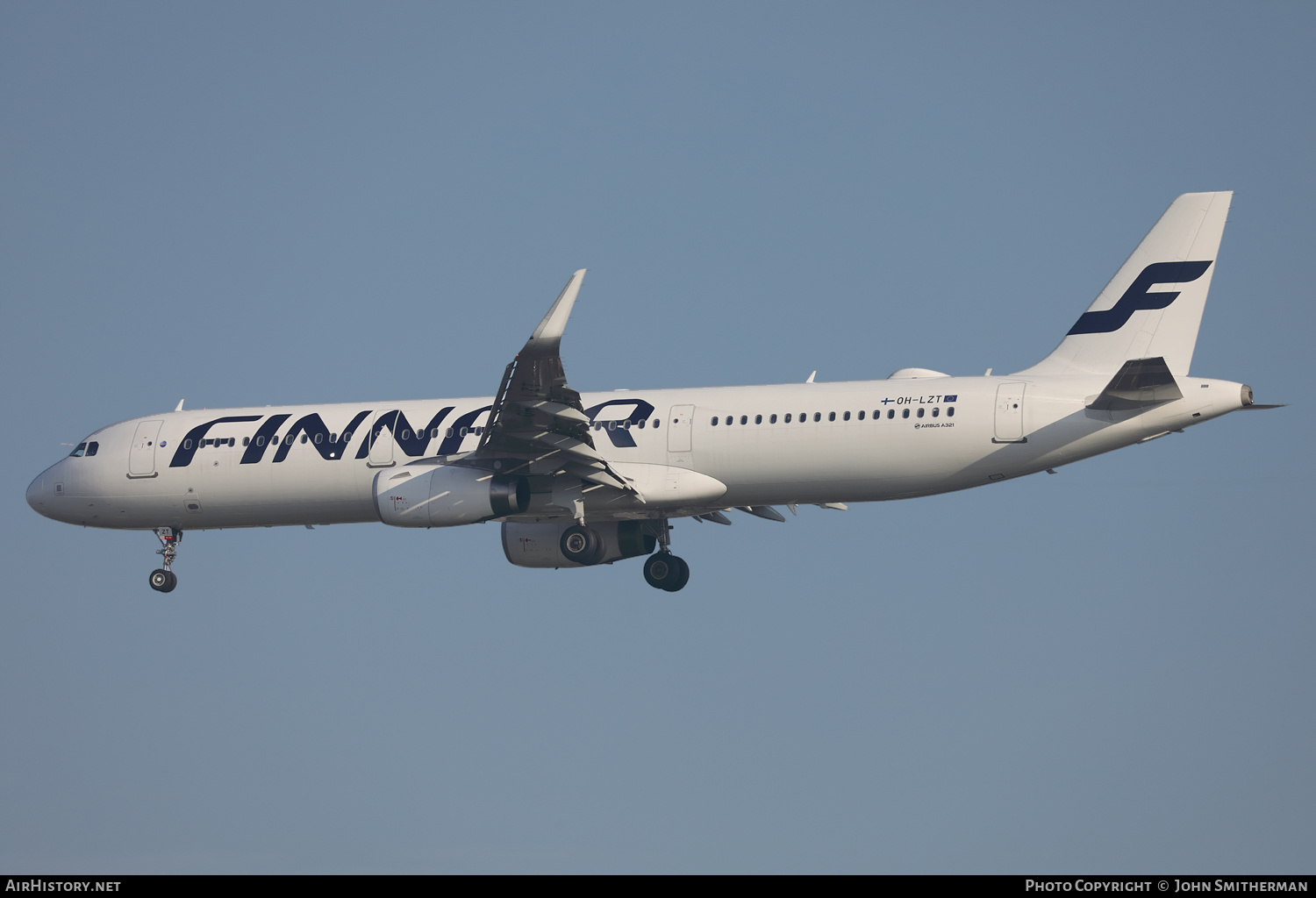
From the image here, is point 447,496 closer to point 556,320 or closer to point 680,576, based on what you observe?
point 556,320

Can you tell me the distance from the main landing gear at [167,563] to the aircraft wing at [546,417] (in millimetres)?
9909

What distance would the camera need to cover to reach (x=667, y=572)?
36.4 m

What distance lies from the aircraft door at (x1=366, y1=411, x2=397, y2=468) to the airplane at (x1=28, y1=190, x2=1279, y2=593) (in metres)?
0.04

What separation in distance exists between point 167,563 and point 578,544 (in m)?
10.6

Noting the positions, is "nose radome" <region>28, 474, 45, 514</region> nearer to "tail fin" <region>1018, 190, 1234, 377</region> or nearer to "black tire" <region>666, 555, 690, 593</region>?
"black tire" <region>666, 555, 690, 593</region>

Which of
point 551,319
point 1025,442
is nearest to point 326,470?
point 551,319

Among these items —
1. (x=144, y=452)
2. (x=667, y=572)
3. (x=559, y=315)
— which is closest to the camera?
(x=559, y=315)

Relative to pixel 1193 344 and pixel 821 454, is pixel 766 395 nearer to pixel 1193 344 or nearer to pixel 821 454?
pixel 821 454

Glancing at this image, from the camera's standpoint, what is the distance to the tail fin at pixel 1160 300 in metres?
31.2

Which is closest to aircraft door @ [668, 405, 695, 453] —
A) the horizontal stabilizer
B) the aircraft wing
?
the aircraft wing

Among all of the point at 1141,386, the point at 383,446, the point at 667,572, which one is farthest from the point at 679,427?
the point at 1141,386

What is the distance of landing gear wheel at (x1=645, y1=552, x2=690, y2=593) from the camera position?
120 feet

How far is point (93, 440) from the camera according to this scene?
3822 cm

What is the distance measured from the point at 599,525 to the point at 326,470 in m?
6.45
